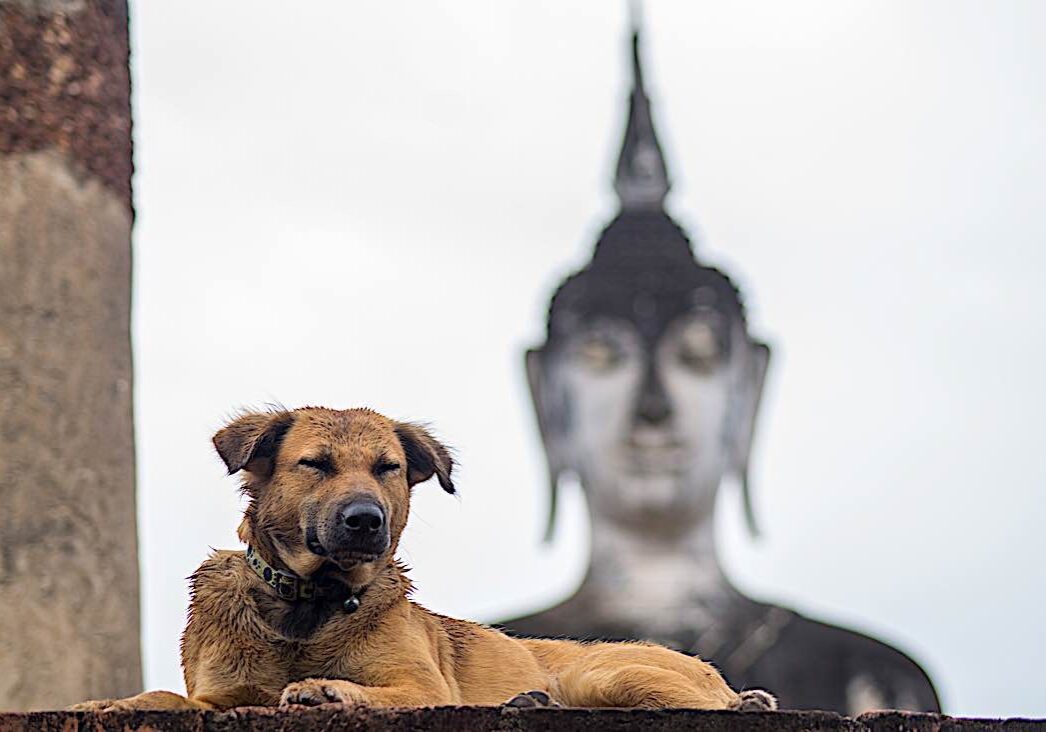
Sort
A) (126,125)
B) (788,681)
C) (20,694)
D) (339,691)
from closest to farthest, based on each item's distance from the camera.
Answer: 1. (339,691)
2. (20,694)
3. (126,125)
4. (788,681)

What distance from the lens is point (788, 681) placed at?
774 inches

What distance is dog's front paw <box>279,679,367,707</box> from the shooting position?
17.2 ft

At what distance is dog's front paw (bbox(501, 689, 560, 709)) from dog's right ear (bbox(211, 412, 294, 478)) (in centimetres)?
110

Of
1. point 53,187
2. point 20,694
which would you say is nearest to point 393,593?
point 20,694

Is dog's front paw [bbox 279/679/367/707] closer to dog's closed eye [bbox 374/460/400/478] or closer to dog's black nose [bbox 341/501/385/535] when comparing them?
dog's black nose [bbox 341/501/385/535]

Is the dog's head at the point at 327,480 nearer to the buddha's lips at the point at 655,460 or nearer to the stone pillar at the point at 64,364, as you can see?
the stone pillar at the point at 64,364

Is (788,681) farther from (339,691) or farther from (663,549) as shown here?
(339,691)

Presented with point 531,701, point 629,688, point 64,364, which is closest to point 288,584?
point 531,701

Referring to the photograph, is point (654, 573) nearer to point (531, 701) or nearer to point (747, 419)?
point (747, 419)

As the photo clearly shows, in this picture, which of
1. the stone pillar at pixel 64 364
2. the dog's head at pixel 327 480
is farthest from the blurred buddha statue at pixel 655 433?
the dog's head at pixel 327 480

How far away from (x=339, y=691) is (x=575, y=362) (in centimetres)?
1637

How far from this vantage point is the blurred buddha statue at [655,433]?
68.6 feet

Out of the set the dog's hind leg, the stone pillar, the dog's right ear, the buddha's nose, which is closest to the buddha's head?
the buddha's nose

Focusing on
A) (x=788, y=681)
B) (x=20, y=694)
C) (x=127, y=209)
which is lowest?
(x=788, y=681)
